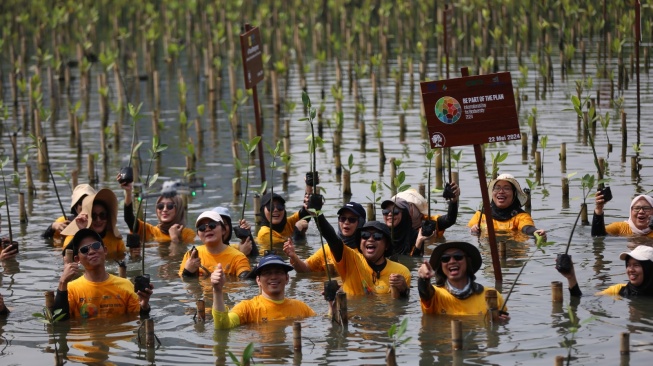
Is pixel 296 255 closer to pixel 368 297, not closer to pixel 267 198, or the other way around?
pixel 368 297

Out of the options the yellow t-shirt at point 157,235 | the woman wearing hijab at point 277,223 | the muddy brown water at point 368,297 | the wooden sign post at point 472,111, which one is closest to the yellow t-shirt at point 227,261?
the muddy brown water at point 368,297

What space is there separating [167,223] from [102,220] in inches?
42.9

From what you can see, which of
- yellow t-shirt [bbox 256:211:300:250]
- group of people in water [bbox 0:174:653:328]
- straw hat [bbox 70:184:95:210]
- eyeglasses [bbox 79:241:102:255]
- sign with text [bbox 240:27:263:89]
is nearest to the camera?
group of people in water [bbox 0:174:653:328]

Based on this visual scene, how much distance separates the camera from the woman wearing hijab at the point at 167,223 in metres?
15.1

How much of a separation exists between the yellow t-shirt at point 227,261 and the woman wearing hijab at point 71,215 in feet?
5.99

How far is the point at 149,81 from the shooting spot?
27938 millimetres

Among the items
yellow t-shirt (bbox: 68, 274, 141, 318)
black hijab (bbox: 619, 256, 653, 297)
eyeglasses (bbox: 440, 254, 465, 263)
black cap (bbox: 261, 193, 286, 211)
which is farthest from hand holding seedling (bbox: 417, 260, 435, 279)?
black cap (bbox: 261, 193, 286, 211)

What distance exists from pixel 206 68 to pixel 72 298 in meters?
17.7

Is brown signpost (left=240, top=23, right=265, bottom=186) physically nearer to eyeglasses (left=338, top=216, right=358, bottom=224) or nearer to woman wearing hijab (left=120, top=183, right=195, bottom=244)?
woman wearing hijab (left=120, top=183, right=195, bottom=244)

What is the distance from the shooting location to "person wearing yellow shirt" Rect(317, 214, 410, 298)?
469 inches

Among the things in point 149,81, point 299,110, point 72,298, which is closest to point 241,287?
point 72,298

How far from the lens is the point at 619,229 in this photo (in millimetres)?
15023

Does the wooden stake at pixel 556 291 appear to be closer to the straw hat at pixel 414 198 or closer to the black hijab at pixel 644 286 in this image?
the black hijab at pixel 644 286

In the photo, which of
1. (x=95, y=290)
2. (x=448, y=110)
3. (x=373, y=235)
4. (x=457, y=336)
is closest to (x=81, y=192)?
(x=95, y=290)
